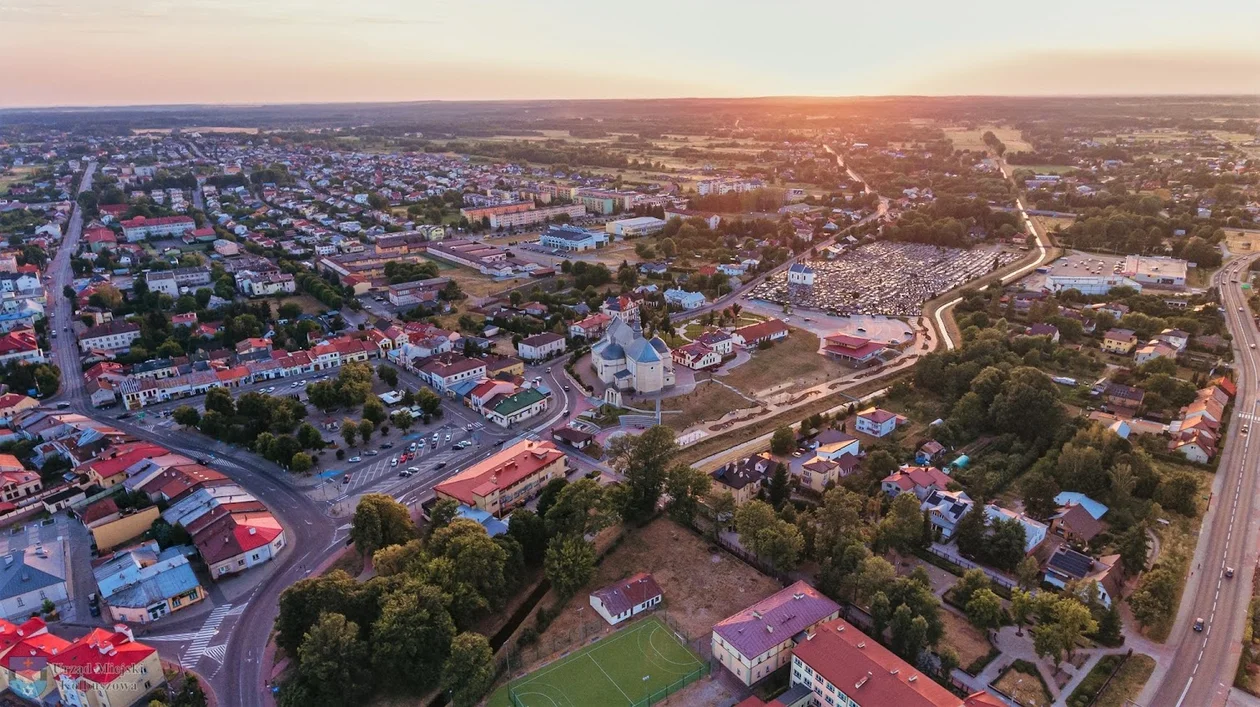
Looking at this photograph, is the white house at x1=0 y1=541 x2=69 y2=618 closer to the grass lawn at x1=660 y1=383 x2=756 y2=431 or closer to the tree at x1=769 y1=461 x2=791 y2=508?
the grass lawn at x1=660 y1=383 x2=756 y2=431

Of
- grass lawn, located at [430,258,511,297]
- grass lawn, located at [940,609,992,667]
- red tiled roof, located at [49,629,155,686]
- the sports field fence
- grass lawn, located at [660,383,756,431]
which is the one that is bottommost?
the sports field fence

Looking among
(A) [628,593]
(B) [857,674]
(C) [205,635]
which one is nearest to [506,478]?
(A) [628,593]

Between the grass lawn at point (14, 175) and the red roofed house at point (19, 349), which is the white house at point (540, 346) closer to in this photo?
the red roofed house at point (19, 349)

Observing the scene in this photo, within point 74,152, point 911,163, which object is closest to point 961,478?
point 911,163

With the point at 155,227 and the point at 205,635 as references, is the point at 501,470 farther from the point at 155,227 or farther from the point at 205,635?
the point at 155,227

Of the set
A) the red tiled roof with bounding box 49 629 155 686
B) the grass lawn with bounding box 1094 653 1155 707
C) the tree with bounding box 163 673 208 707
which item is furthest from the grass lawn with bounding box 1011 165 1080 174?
the red tiled roof with bounding box 49 629 155 686

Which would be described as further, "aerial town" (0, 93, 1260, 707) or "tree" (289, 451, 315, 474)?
"tree" (289, 451, 315, 474)

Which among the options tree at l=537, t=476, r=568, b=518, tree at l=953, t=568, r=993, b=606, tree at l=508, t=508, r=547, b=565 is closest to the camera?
tree at l=953, t=568, r=993, b=606

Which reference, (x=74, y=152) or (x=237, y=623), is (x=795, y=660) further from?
(x=74, y=152)
